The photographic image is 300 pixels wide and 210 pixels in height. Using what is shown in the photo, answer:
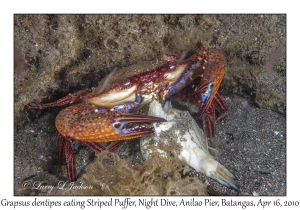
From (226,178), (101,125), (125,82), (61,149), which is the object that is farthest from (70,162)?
(226,178)

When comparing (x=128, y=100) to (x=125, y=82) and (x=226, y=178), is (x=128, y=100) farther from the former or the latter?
(x=226, y=178)

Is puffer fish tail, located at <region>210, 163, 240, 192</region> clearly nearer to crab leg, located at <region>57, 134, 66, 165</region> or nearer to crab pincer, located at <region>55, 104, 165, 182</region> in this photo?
crab pincer, located at <region>55, 104, 165, 182</region>

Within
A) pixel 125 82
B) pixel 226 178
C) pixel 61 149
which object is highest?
pixel 125 82

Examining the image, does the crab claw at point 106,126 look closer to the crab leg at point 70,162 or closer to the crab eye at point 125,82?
the crab leg at point 70,162

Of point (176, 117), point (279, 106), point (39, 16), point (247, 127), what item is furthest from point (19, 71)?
point (279, 106)

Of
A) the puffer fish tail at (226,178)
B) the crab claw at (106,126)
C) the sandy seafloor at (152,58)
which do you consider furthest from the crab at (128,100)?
the puffer fish tail at (226,178)
